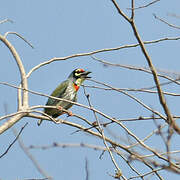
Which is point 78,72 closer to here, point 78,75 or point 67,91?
point 78,75

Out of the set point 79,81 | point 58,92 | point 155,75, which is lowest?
point 155,75

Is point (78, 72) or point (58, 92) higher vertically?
point (78, 72)

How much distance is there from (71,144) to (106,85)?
85 centimetres

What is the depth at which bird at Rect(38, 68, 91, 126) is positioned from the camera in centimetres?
910

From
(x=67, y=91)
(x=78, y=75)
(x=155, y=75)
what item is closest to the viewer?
(x=155, y=75)

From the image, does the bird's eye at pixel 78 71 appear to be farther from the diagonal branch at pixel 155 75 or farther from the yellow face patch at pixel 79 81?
the diagonal branch at pixel 155 75

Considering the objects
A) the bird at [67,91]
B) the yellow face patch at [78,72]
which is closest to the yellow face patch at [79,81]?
Answer: the bird at [67,91]

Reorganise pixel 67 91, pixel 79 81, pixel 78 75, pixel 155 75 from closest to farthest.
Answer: pixel 155 75 → pixel 67 91 → pixel 79 81 → pixel 78 75

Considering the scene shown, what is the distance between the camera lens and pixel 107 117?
3.77 m

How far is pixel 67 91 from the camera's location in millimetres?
9359

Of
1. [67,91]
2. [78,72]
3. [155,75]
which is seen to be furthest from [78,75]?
[155,75]

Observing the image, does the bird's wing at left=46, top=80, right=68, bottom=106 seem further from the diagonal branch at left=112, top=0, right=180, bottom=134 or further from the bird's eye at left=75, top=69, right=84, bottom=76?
the diagonal branch at left=112, top=0, right=180, bottom=134

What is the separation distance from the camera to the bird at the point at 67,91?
9096 millimetres

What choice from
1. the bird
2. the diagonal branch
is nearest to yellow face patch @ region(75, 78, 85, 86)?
the bird
